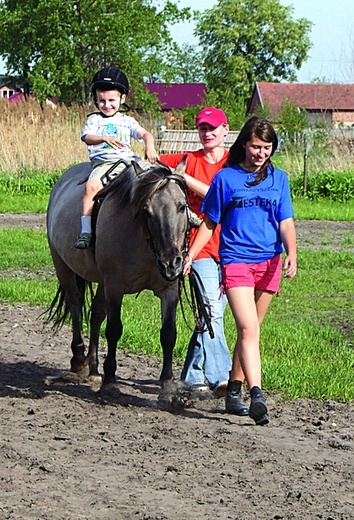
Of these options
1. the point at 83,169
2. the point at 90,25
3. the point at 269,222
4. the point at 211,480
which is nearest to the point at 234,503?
the point at 211,480

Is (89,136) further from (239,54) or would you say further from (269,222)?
(239,54)

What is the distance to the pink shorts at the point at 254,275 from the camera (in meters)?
6.28

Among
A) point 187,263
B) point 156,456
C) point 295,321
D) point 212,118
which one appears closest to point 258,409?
point 156,456

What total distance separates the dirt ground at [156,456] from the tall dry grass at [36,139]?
1965 cm

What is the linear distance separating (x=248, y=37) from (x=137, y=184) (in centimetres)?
8981

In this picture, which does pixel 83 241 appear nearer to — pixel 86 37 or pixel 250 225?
pixel 250 225

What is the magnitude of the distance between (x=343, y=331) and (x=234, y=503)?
522cm

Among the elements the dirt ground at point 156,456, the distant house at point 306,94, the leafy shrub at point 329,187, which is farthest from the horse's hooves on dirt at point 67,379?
the distant house at point 306,94

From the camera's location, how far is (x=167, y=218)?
6.39 m

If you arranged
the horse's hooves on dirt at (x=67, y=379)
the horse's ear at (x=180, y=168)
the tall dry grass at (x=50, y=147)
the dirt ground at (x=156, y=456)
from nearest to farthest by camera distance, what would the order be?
the dirt ground at (x=156, y=456), the horse's ear at (x=180, y=168), the horse's hooves on dirt at (x=67, y=379), the tall dry grass at (x=50, y=147)

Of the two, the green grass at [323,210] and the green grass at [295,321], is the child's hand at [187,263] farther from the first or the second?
the green grass at [323,210]

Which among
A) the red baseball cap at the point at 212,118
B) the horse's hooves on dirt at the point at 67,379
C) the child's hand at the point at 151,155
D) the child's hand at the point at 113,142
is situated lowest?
the horse's hooves on dirt at the point at 67,379

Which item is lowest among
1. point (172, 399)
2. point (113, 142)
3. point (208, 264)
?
point (172, 399)

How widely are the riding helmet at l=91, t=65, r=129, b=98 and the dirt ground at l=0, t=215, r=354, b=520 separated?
7.58 feet
